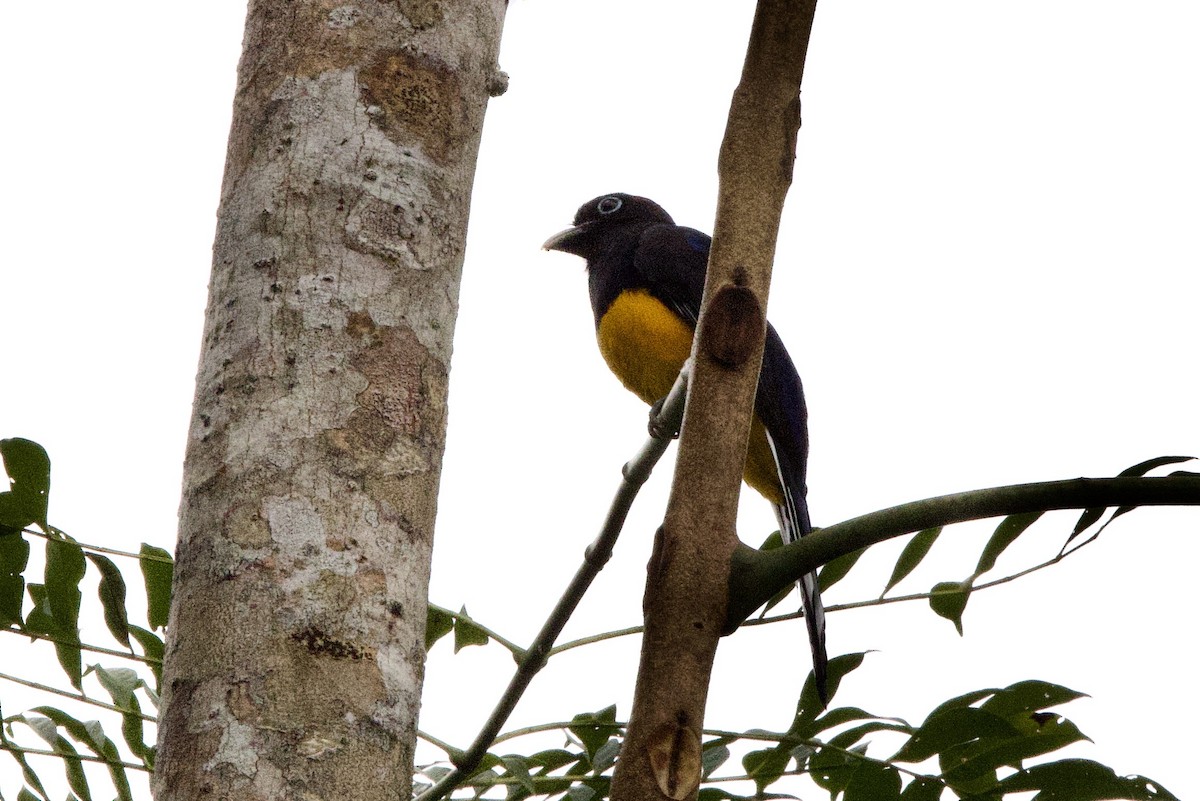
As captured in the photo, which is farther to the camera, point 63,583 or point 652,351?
point 652,351

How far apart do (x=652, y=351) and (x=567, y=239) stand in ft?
3.83

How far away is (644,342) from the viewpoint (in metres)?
4.48

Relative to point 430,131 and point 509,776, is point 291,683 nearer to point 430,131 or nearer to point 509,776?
point 509,776

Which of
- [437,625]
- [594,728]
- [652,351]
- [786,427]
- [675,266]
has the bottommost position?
[594,728]

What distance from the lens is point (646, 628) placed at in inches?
Result: 38.8

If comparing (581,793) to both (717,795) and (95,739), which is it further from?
(95,739)

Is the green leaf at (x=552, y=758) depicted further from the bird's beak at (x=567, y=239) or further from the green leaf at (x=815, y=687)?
the bird's beak at (x=567, y=239)

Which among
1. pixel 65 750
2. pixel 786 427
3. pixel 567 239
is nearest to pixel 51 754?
pixel 65 750

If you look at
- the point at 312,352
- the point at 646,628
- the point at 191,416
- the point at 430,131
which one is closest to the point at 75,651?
the point at 191,416

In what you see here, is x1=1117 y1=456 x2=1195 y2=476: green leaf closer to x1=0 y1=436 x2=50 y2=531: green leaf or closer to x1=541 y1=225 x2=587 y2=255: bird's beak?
x1=0 y1=436 x2=50 y2=531: green leaf

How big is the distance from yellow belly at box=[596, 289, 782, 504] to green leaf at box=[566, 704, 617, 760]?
2313mm

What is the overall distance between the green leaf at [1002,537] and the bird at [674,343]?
7.37 ft

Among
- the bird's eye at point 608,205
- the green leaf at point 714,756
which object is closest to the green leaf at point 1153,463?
the green leaf at point 714,756

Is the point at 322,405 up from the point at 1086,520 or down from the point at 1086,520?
up
